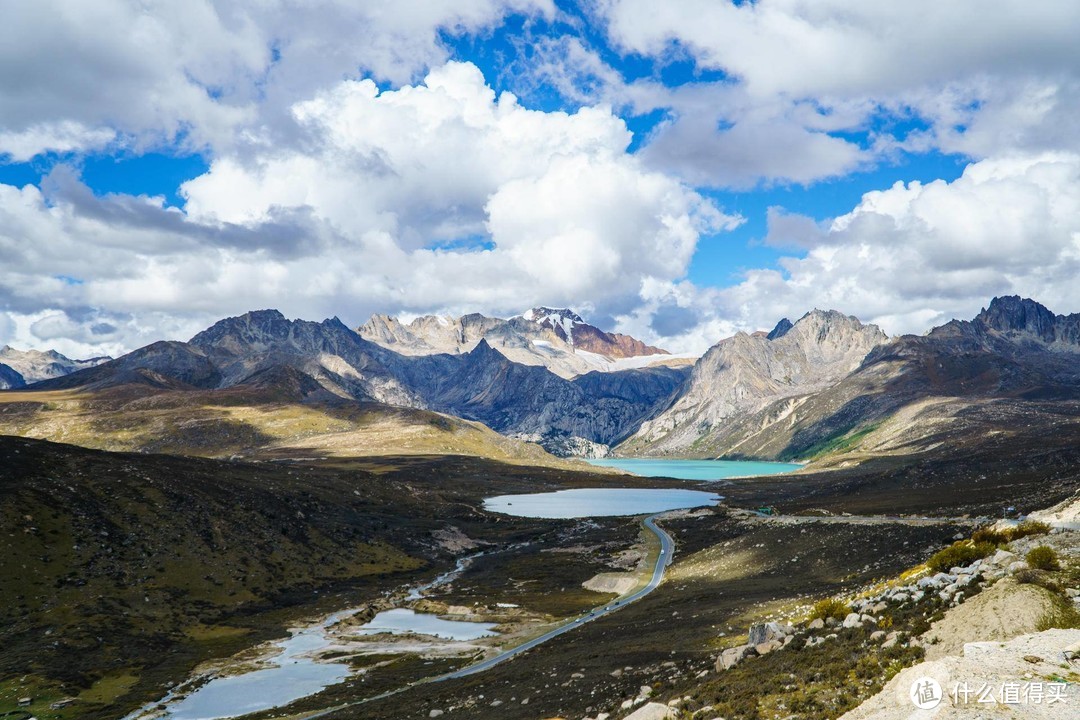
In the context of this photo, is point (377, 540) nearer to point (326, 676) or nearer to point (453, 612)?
point (453, 612)

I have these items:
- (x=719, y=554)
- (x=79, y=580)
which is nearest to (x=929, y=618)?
(x=719, y=554)

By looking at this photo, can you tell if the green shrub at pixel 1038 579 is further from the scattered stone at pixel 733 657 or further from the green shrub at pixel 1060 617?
the scattered stone at pixel 733 657

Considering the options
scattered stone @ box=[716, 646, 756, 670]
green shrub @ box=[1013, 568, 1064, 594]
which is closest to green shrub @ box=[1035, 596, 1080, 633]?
green shrub @ box=[1013, 568, 1064, 594]

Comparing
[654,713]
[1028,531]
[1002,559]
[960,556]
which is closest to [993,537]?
[1028,531]

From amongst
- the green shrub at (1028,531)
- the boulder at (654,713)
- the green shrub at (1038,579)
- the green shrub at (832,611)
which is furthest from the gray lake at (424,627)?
the green shrub at (1038,579)

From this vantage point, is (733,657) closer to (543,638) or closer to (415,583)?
(543,638)
